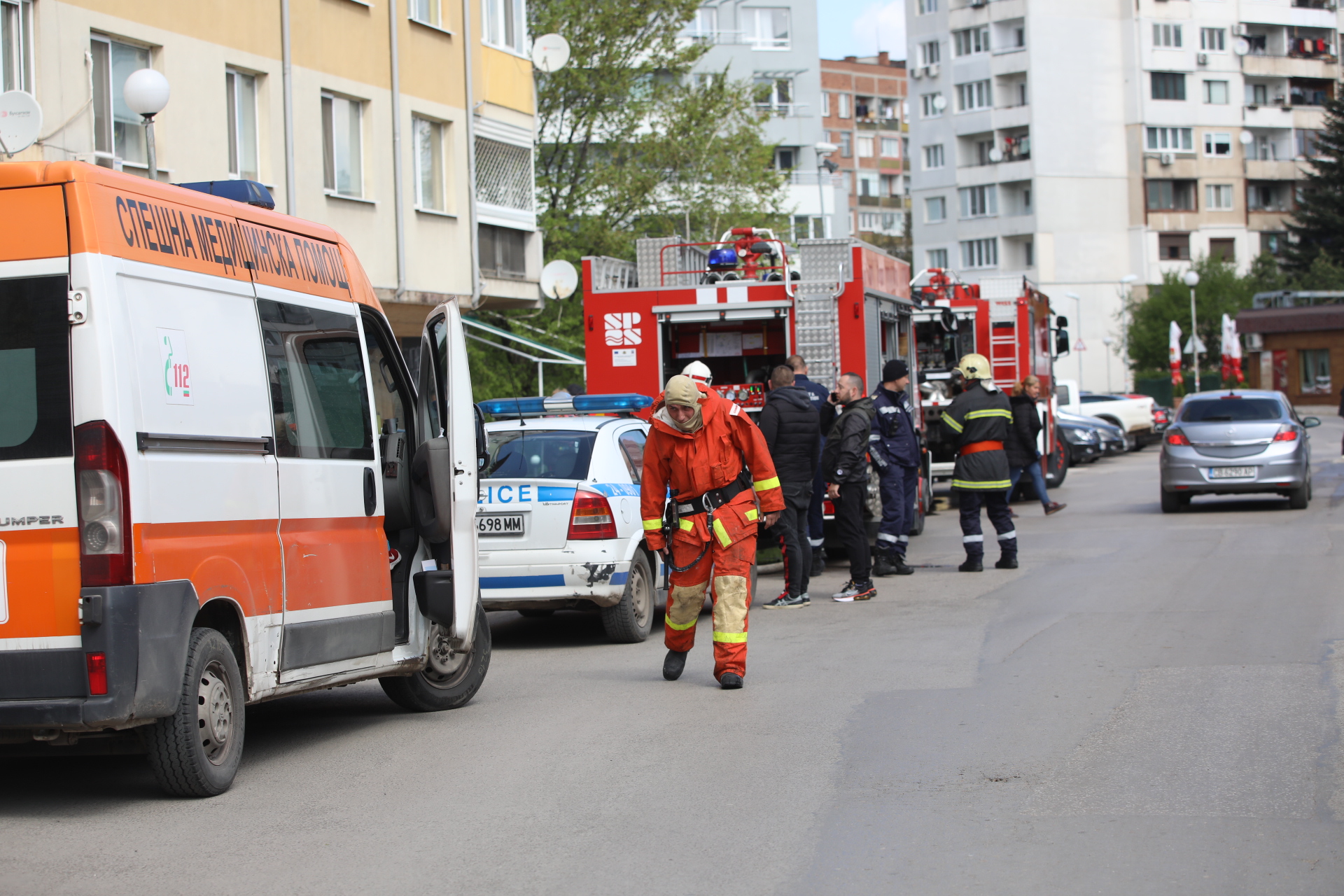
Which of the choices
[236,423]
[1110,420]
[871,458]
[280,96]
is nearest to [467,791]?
[236,423]

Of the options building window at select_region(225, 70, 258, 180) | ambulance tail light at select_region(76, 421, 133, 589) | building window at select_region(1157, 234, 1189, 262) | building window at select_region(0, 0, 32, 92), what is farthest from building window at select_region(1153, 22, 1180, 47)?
ambulance tail light at select_region(76, 421, 133, 589)

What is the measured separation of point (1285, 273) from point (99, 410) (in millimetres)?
81741

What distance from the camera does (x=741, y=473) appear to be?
30.4ft

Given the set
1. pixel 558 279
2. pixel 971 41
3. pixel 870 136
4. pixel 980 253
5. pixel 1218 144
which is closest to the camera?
pixel 558 279

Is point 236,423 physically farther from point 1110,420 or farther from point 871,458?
point 1110,420

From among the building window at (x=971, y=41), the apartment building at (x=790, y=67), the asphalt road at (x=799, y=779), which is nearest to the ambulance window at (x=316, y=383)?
the asphalt road at (x=799, y=779)

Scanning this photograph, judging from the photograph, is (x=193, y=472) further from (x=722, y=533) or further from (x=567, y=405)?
(x=567, y=405)

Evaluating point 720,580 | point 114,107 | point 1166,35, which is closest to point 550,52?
point 114,107

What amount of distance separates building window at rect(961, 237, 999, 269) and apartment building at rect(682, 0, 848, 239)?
1520 centimetres

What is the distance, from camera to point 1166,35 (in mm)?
78875

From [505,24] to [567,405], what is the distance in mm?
16490

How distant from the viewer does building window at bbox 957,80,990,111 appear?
8006cm

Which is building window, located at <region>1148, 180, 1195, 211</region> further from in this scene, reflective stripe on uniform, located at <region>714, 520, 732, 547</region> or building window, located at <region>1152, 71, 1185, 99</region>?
reflective stripe on uniform, located at <region>714, 520, 732, 547</region>

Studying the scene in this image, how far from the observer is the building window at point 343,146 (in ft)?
72.1
